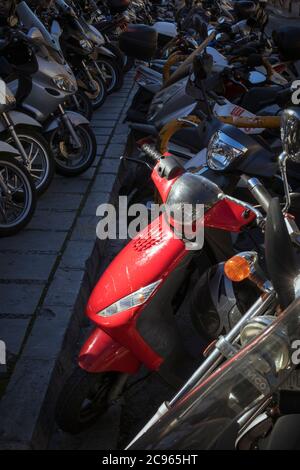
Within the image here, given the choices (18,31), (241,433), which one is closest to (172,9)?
(18,31)

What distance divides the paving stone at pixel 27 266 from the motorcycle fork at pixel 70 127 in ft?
5.60

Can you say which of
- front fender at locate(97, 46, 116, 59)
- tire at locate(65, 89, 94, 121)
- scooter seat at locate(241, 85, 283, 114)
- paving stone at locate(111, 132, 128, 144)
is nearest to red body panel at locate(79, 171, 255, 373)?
scooter seat at locate(241, 85, 283, 114)

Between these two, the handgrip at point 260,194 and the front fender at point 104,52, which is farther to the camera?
the front fender at point 104,52

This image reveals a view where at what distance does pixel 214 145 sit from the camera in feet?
8.40

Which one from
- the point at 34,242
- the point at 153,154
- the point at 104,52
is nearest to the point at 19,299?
the point at 34,242

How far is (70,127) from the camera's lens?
5.11 m

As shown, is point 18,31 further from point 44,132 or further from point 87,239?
Answer: point 87,239

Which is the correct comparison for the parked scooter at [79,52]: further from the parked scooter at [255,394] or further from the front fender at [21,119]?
the parked scooter at [255,394]

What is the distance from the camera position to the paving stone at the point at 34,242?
384 cm

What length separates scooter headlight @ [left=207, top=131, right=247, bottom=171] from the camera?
2.53m

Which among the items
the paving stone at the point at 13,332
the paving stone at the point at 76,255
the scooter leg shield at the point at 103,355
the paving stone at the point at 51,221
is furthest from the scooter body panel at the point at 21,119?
the scooter leg shield at the point at 103,355

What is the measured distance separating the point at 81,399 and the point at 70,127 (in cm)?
320

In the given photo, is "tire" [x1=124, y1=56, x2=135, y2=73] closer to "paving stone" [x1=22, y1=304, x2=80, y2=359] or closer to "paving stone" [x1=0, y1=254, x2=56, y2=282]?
"paving stone" [x1=0, y1=254, x2=56, y2=282]

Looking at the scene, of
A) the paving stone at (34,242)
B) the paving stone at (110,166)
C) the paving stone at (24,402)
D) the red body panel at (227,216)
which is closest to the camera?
the red body panel at (227,216)
